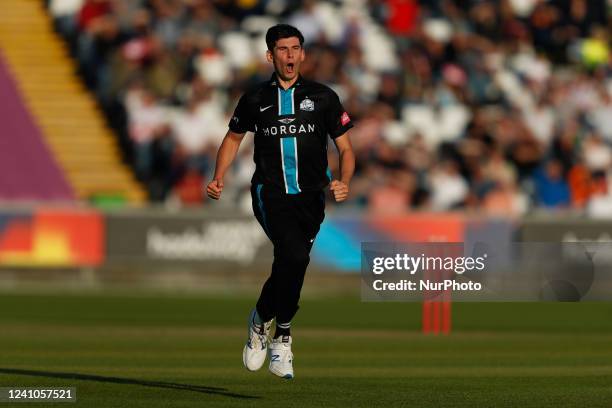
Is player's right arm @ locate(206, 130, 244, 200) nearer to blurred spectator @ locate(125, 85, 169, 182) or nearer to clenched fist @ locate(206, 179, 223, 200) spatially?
Result: clenched fist @ locate(206, 179, 223, 200)

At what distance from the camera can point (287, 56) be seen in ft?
36.6

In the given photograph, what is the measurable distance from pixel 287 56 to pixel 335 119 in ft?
1.91

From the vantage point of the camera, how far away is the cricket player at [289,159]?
11.3 metres

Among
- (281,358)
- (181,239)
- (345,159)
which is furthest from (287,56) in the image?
(181,239)

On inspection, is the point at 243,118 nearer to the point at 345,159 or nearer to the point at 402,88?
the point at 345,159

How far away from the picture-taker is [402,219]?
85.3 feet

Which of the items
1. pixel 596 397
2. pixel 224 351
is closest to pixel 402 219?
pixel 224 351

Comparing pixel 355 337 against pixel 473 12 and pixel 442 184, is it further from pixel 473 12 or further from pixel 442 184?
pixel 473 12

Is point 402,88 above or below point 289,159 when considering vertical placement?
above

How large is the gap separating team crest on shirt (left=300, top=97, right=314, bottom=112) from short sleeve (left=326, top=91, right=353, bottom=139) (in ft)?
0.41

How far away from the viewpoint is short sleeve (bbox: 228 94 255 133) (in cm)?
1144

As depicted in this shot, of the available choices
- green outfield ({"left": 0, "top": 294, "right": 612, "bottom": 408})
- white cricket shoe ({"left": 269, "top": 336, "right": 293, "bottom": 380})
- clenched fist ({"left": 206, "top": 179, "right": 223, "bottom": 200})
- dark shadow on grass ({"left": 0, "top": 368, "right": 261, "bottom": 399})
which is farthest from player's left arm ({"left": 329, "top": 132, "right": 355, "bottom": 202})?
dark shadow on grass ({"left": 0, "top": 368, "right": 261, "bottom": 399})

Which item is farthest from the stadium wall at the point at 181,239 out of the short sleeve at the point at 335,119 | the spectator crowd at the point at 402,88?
the short sleeve at the point at 335,119

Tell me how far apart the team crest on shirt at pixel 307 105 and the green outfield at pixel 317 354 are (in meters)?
1.96
